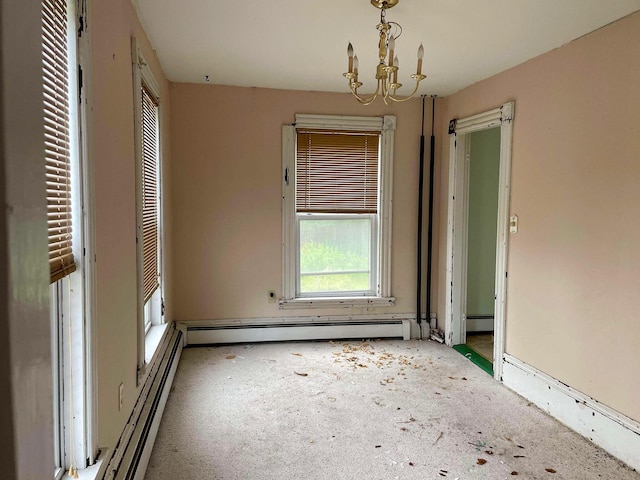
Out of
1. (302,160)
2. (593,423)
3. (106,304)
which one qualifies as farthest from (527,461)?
(302,160)

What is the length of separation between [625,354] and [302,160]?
3.09 meters

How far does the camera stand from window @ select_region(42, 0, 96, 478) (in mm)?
1361

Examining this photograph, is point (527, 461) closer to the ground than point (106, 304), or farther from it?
closer to the ground

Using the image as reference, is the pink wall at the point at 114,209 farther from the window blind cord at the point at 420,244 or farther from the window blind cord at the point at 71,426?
the window blind cord at the point at 420,244

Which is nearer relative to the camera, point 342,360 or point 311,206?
point 342,360

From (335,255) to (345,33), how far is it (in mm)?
2323

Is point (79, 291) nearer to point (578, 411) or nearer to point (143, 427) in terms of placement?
point (143, 427)

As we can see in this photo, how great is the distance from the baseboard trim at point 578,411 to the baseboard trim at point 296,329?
136 cm

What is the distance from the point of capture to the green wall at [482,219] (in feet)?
15.2

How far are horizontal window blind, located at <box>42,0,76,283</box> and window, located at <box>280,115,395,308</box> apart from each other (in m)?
2.92

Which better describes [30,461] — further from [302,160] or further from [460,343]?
[460,343]

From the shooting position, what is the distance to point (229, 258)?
4305mm

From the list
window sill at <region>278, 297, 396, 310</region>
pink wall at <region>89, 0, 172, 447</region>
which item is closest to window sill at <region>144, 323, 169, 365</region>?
pink wall at <region>89, 0, 172, 447</region>

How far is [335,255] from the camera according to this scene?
15.0 feet
